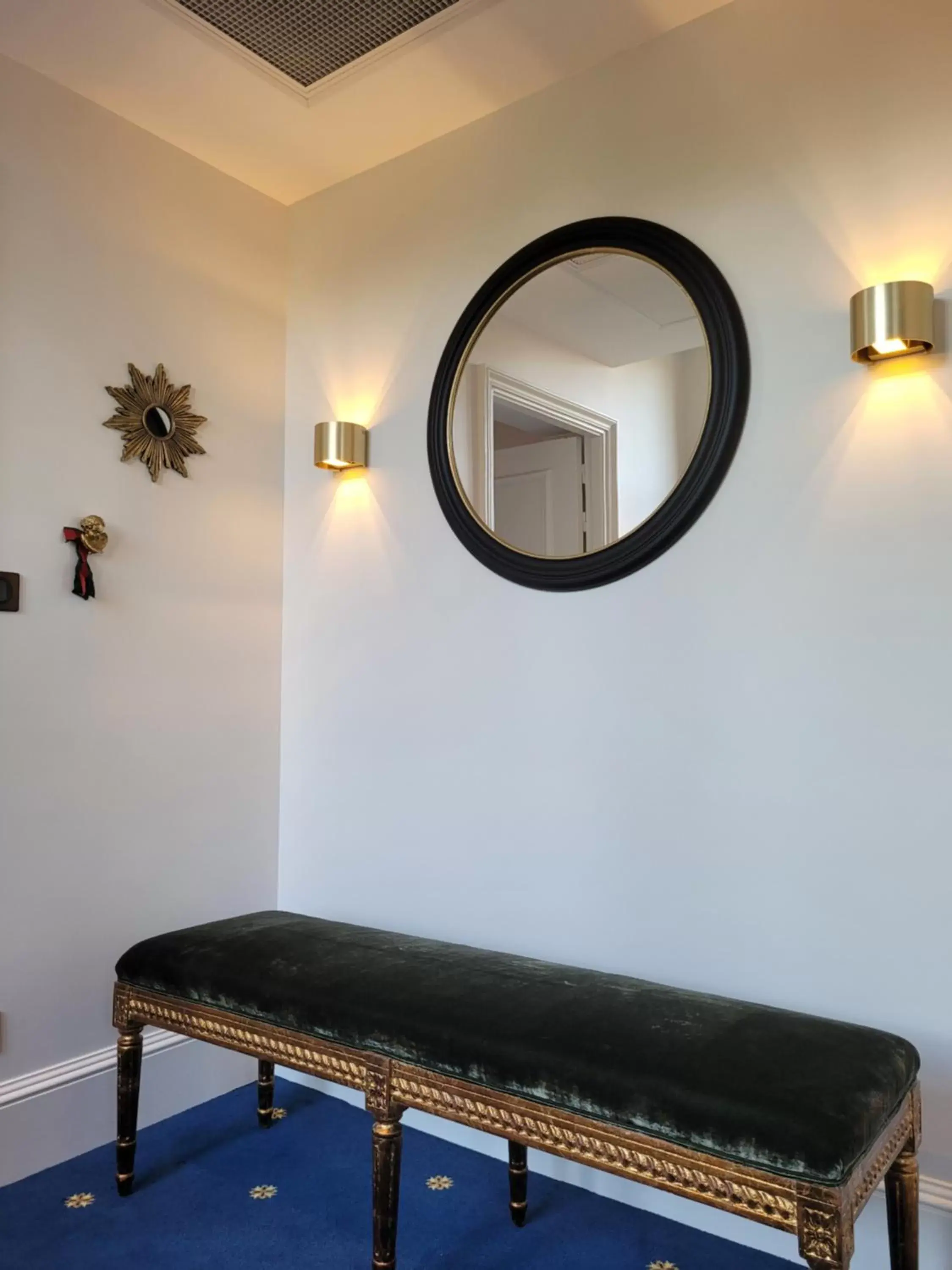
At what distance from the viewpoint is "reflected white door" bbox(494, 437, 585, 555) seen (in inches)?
90.0

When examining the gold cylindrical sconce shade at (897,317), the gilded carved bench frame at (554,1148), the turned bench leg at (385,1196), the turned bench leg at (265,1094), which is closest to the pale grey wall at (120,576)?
the turned bench leg at (265,1094)

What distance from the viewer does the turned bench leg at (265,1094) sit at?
8.16 ft

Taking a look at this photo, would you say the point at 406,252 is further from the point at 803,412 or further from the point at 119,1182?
the point at 119,1182

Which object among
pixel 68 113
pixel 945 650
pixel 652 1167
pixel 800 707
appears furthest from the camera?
pixel 68 113

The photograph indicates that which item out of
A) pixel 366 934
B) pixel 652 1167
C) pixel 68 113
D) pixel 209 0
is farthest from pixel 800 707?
pixel 68 113

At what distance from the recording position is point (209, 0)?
2.10m

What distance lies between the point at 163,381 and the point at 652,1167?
2234mm

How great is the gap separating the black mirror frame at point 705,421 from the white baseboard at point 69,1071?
58.0 inches

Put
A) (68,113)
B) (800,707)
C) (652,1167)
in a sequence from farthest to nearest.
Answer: (68,113) → (800,707) → (652,1167)

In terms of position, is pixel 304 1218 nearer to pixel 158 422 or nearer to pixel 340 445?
pixel 340 445

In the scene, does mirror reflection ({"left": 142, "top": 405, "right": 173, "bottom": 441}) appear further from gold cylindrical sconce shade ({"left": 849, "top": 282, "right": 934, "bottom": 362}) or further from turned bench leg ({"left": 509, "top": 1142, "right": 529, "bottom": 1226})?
turned bench leg ({"left": 509, "top": 1142, "right": 529, "bottom": 1226})

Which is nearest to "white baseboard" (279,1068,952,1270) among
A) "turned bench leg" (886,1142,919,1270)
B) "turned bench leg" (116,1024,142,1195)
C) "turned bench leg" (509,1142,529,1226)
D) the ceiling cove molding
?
"turned bench leg" (509,1142,529,1226)

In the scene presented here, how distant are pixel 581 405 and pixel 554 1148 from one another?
1.58 m

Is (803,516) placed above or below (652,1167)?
above
